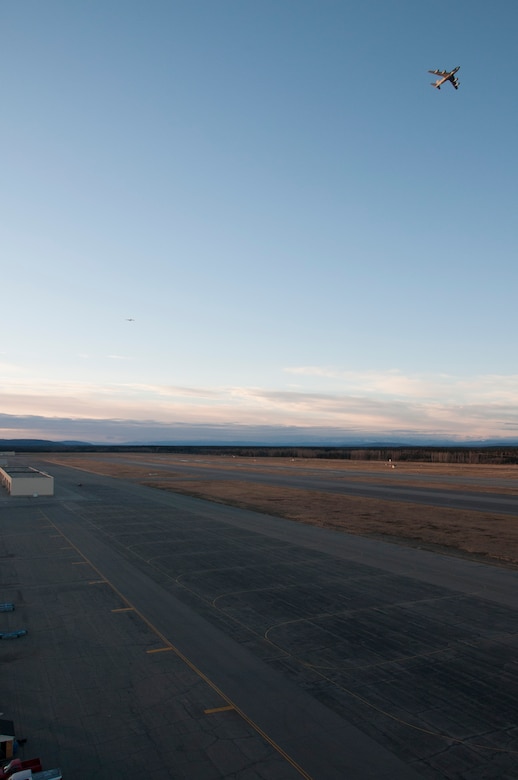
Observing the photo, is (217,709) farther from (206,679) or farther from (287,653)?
(287,653)

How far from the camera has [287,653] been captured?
47.4ft

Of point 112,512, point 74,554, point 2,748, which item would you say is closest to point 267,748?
point 2,748

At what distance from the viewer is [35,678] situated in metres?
12.8

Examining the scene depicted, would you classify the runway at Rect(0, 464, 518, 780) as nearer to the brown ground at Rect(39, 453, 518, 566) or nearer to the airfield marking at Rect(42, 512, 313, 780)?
the airfield marking at Rect(42, 512, 313, 780)

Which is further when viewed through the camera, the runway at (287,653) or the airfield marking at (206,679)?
the runway at (287,653)

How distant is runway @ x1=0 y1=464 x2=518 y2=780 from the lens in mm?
9914

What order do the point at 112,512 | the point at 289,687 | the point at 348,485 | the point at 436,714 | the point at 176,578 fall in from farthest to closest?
the point at 348,485 < the point at 112,512 < the point at 176,578 < the point at 289,687 < the point at 436,714

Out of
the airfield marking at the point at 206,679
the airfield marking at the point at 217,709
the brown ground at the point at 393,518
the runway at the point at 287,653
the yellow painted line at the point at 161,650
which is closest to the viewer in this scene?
the airfield marking at the point at 206,679

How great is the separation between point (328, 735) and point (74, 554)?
18631 mm

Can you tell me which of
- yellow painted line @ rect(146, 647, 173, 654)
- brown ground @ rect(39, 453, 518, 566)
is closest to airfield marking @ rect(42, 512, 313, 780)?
yellow painted line @ rect(146, 647, 173, 654)

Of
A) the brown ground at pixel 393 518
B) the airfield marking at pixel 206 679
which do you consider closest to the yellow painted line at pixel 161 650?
Answer: the airfield marking at pixel 206 679

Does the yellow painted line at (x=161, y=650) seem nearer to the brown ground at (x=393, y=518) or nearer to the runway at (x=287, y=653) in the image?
the runway at (x=287, y=653)

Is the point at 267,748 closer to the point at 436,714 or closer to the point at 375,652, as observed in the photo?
the point at 436,714

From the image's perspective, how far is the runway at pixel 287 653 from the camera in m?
9.91
